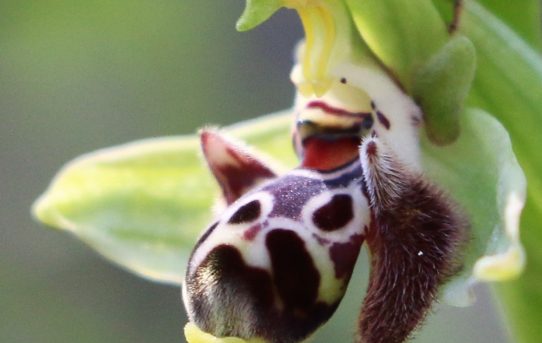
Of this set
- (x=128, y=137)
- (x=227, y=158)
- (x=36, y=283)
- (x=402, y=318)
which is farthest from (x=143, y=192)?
(x=128, y=137)

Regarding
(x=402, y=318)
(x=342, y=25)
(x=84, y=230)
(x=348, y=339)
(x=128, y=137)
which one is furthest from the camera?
(x=128, y=137)

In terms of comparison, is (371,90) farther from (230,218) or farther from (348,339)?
(348,339)

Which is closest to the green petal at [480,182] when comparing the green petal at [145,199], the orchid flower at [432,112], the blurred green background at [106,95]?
the orchid flower at [432,112]

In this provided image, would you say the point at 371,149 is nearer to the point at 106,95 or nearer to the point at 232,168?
the point at 232,168

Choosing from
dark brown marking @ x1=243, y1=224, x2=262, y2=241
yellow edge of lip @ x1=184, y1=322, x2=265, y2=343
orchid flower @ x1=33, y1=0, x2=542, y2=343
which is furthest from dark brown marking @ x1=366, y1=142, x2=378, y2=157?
yellow edge of lip @ x1=184, y1=322, x2=265, y2=343

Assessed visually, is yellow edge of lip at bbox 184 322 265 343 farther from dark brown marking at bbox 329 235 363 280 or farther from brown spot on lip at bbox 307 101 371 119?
brown spot on lip at bbox 307 101 371 119

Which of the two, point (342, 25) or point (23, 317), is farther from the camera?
point (23, 317)

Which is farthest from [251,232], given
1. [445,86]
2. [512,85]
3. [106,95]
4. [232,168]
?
[106,95]
